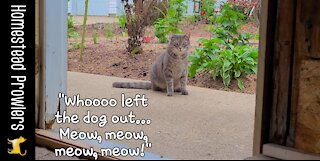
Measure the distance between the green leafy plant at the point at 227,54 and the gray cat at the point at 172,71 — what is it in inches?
21.7

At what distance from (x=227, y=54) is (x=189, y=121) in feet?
6.12

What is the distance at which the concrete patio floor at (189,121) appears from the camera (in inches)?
87.7

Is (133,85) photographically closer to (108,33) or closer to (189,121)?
(189,121)

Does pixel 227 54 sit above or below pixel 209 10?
below

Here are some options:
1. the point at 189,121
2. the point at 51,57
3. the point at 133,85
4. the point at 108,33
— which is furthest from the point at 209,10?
the point at 51,57

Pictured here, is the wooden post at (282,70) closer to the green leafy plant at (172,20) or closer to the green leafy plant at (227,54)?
the green leafy plant at (227,54)

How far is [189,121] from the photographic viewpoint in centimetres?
288

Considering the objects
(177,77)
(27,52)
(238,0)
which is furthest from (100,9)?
(27,52)

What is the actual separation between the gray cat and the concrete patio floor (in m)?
0.11

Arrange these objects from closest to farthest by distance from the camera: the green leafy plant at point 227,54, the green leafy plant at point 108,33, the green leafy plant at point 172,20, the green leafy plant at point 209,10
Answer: the green leafy plant at point 227,54
the green leafy plant at point 172,20
the green leafy plant at point 209,10
the green leafy plant at point 108,33

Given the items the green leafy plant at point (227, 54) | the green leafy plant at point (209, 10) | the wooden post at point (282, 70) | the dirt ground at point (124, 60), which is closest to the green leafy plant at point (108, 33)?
the dirt ground at point (124, 60)

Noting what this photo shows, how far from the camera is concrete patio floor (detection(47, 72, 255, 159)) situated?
87.7 inches

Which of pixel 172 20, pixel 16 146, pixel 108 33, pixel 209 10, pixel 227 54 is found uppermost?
pixel 209 10

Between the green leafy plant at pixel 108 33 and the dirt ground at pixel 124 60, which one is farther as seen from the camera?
the green leafy plant at pixel 108 33
